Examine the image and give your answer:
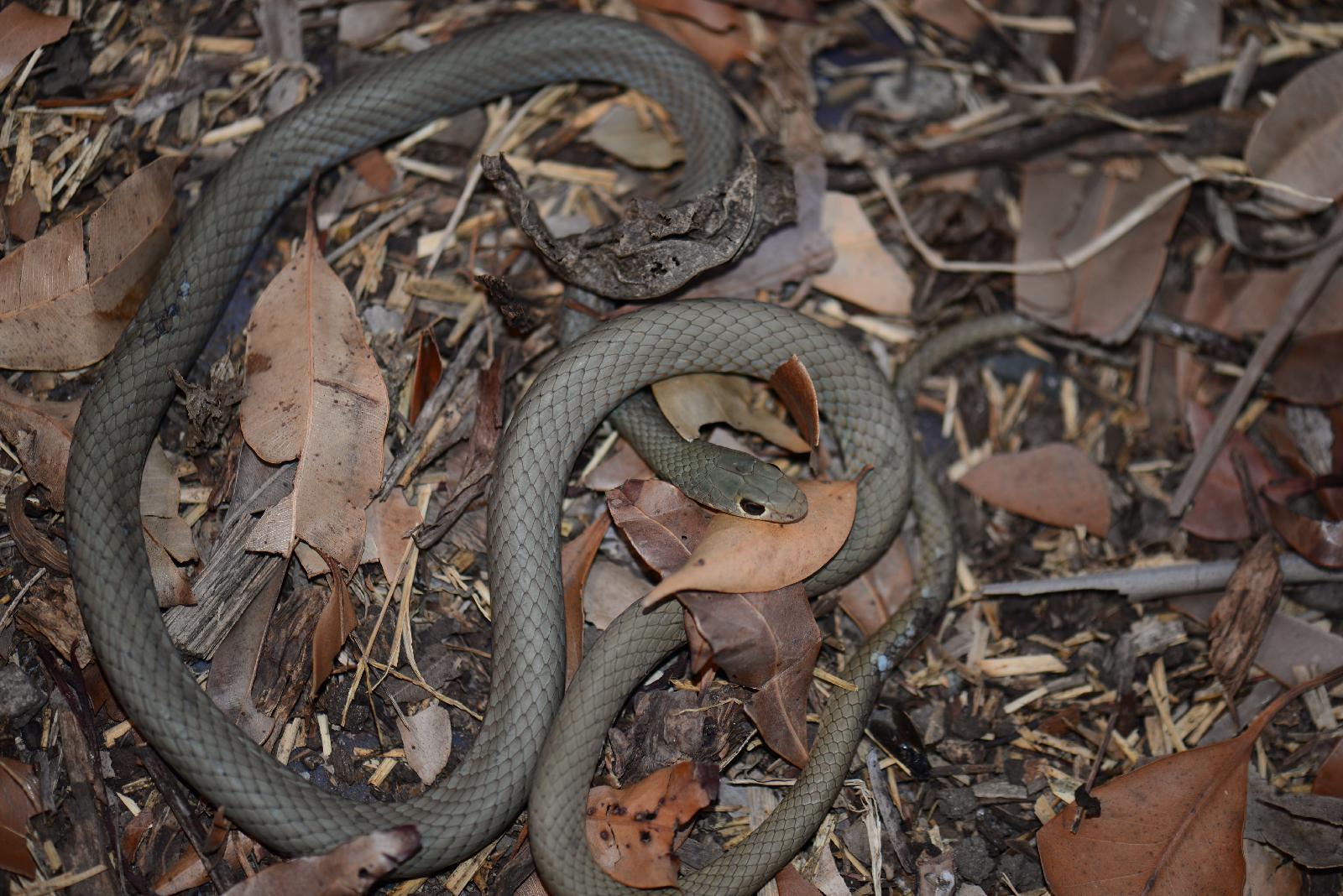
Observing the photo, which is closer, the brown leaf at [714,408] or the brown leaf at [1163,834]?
the brown leaf at [1163,834]

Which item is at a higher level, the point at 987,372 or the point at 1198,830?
the point at 987,372

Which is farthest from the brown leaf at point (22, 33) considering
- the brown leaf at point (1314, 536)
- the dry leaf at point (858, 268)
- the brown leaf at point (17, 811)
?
the brown leaf at point (1314, 536)

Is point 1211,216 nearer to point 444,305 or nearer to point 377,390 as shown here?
point 444,305

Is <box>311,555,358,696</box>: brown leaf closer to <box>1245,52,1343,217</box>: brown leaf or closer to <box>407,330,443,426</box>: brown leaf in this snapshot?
<box>407,330,443,426</box>: brown leaf

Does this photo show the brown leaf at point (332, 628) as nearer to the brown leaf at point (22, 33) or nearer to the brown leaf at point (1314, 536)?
the brown leaf at point (22, 33)

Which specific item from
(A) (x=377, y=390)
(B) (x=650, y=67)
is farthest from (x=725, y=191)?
(A) (x=377, y=390)

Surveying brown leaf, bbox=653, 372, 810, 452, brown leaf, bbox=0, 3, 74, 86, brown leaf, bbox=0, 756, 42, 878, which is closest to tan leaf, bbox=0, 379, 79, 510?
brown leaf, bbox=0, 756, 42, 878
